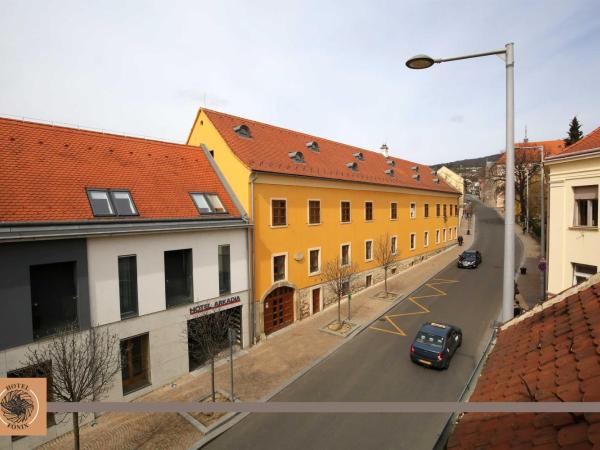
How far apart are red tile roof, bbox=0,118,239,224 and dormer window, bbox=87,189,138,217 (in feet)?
0.76

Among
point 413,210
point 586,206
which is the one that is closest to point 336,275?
point 586,206

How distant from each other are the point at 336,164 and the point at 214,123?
992 centimetres

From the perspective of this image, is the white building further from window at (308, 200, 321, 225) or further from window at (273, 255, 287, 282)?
window at (308, 200, 321, 225)

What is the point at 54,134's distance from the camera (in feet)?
44.0

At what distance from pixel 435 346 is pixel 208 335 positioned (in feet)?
30.3

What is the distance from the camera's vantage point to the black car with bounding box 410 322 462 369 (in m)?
13.3

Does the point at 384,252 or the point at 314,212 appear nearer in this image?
the point at 314,212

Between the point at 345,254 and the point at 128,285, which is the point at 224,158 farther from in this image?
the point at 345,254

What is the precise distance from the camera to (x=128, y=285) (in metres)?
12.2

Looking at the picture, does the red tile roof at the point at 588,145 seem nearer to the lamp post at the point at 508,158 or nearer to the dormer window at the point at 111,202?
the lamp post at the point at 508,158

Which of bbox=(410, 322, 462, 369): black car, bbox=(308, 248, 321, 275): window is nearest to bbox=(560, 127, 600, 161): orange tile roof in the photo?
bbox=(410, 322, 462, 369): black car

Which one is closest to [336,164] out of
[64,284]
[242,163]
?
[242,163]

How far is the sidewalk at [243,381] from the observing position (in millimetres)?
10125

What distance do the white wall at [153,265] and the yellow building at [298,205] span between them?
149cm
